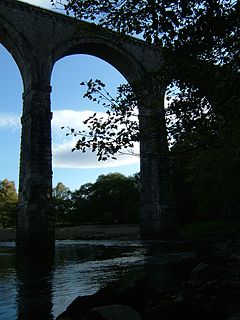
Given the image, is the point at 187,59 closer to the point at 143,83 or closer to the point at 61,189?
the point at 143,83

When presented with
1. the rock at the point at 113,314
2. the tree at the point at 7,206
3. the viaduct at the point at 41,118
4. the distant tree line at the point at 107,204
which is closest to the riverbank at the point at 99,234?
the viaduct at the point at 41,118

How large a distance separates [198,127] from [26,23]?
66.8 feet

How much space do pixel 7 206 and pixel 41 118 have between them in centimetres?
5538

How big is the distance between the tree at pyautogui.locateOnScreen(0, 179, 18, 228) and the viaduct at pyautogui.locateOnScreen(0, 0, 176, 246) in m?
51.1

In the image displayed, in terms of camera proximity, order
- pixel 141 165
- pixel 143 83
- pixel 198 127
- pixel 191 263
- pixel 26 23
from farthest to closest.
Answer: pixel 141 165
pixel 26 23
pixel 191 263
pixel 143 83
pixel 198 127

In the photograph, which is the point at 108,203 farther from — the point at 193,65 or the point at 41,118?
the point at 193,65

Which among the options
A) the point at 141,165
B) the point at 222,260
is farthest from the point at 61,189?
the point at 222,260

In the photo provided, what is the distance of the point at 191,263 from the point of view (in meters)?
10.1

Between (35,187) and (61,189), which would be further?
(61,189)

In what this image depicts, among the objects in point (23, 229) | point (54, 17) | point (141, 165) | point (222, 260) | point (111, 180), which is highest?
point (54, 17)

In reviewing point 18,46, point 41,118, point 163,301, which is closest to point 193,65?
point 163,301

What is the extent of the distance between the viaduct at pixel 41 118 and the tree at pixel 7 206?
2014 inches

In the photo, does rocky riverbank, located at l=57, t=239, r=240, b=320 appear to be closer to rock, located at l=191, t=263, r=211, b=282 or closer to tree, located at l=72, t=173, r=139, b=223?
rock, located at l=191, t=263, r=211, b=282

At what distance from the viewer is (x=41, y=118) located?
22.5m
